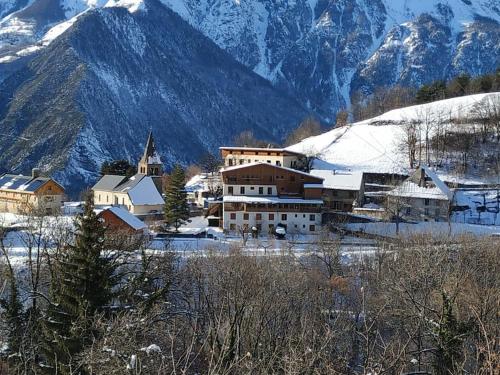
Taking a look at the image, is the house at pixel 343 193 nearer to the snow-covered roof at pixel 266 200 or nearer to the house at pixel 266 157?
the snow-covered roof at pixel 266 200

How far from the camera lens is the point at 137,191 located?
69438 millimetres

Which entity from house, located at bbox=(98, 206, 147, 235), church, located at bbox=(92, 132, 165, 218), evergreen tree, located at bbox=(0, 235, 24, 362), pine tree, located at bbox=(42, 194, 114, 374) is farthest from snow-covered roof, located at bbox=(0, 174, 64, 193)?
pine tree, located at bbox=(42, 194, 114, 374)

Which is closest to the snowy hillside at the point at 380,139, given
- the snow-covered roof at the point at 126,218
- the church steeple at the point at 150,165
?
the church steeple at the point at 150,165

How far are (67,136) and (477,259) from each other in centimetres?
13141

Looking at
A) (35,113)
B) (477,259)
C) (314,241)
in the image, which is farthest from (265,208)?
(35,113)

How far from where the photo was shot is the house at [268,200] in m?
60.8

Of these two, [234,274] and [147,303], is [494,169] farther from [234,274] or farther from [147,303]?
[147,303]

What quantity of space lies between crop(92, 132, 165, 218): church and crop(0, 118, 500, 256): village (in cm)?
11

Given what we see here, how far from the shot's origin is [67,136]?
159 meters

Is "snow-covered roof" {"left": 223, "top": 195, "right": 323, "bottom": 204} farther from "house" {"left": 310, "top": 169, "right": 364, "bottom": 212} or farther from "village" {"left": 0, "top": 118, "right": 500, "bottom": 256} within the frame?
"house" {"left": 310, "top": 169, "right": 364, "bottom": 212}

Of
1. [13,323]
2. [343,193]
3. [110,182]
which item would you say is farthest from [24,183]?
[13,323]

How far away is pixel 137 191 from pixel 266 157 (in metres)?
20.9

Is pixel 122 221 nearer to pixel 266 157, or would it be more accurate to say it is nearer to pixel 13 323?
→ pixel 13 323

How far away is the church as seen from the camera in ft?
225
